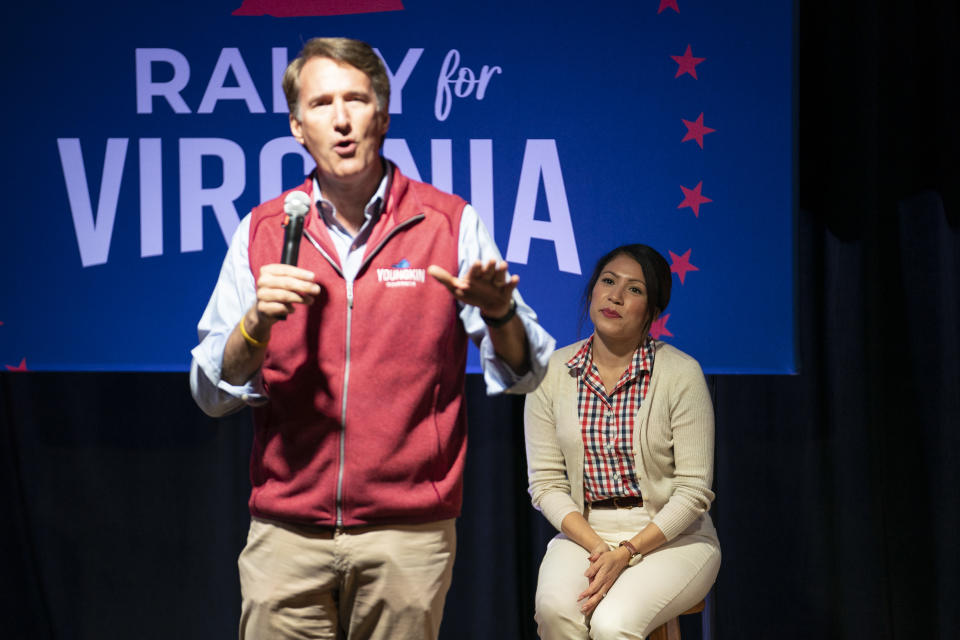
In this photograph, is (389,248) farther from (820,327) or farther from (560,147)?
(820,327)

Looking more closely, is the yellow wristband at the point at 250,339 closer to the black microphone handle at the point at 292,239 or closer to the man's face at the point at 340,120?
the black microphone handle at the point at 292,239

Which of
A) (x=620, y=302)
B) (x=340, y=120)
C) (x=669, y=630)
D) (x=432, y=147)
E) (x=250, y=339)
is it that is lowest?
(x=669, y=630)

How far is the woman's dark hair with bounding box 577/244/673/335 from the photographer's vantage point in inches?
107

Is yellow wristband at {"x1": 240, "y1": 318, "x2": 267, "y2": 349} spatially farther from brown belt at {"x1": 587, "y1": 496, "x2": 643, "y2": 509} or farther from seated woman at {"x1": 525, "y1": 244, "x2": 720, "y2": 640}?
brown belt at {"x1": 587, "y1": 496, "x2": 643, "y2": 509}

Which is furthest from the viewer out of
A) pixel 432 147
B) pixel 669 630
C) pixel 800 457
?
pixel 800 457

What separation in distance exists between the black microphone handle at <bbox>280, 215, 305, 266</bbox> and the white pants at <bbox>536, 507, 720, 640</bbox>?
137 centimetres

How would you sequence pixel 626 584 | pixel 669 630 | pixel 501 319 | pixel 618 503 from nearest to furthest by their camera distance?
1. pixel 501 319
2. pixel 626 584
3. pixel 669 630
4. pixel 618 503

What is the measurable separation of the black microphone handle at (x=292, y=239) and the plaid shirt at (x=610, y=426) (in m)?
1.39

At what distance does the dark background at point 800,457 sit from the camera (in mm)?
3133

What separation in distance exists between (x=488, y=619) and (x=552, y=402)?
104 cm

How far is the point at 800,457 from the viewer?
3252mm

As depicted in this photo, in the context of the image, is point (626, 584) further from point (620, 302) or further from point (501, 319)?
point (501, 319)

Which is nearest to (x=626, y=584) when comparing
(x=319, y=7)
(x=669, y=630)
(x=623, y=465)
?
(x=669, y=630)

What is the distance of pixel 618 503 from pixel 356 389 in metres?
1.33
